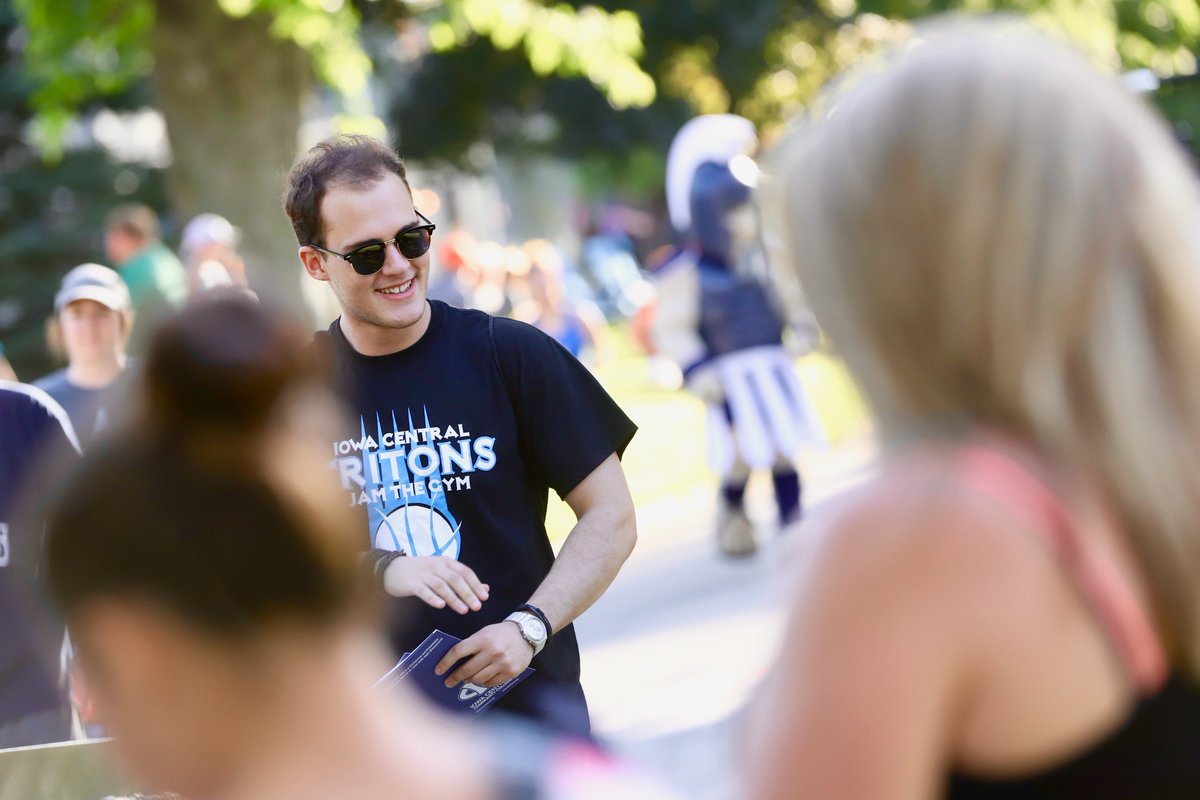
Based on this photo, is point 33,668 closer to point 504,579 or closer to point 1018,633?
point 504,579

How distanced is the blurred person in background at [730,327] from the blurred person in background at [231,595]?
25.3ft

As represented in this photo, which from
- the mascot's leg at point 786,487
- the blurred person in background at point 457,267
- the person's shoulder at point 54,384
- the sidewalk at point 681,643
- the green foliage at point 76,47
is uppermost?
the green foliage at point 76,47

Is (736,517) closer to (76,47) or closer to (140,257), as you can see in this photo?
(140,257)

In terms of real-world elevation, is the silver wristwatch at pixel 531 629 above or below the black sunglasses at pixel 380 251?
below

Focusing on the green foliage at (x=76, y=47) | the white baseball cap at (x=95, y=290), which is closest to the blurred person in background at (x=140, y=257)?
the white baseball cap at (x=95, y=290)

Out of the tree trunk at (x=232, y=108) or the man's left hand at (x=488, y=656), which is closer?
the man's left hand at (x=488, y=656)

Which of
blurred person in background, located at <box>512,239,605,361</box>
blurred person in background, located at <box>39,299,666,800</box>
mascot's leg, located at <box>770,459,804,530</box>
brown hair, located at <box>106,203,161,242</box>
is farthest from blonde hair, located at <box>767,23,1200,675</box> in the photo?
blurred person in background, located at <box>512,239,605,361</box>

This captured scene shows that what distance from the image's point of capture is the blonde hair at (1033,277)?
1.43 metres

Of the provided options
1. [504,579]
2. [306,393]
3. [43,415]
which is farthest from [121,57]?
[306,393]

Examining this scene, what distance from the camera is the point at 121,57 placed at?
531 inches

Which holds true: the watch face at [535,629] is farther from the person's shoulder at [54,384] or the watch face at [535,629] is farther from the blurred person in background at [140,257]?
the blurred person in background at [140,257]

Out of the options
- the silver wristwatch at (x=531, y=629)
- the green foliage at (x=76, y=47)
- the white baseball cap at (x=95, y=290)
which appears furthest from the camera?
the green foliage at (x=76, y=47)

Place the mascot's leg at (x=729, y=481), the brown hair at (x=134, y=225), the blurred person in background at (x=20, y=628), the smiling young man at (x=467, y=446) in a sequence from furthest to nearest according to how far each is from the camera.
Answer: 1. the brown hair at (x=134, y=225)
2. the mascot's leg at (x=729, y=481)
3. the blurred person in background at (x=20, y=628)
4. the smiling young man at (x=467, y=446)

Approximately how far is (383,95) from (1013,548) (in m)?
33.4
